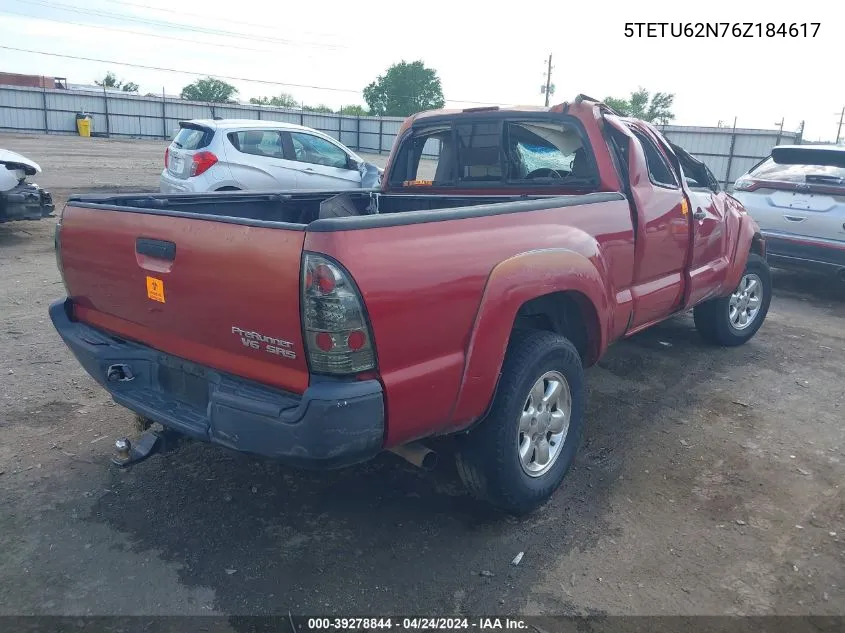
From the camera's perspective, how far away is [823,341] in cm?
624

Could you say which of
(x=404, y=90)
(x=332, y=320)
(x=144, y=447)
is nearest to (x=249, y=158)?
(x=144, y=447)

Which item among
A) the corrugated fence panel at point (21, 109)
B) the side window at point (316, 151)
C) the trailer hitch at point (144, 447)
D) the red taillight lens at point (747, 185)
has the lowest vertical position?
the trailer hitch at point (144, 447)

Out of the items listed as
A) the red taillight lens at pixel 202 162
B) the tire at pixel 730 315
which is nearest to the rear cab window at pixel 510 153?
the tire at pixel 730 315

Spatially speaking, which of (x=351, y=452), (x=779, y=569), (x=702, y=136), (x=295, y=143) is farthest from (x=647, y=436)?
(x=702, y=136)

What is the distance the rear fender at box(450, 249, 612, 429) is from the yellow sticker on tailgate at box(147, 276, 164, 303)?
1.26 meters

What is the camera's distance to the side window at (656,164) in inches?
177

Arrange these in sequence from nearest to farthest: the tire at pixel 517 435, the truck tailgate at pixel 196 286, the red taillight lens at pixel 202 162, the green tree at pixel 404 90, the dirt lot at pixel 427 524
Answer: the truck tailgate at pixel 196 286 → the dirt lot at pixel 427 524 → the tire at pixel 517 435 → the red taillight lens at pixel 202 162 → the green tree at pixel 404 90

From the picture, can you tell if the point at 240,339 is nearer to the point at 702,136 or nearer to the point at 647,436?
the point at 647,436

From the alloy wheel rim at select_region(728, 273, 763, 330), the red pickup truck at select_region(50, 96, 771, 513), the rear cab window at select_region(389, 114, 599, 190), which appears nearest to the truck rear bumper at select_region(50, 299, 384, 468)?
the red pickup truck at select_region(50, 96, 771, 513)

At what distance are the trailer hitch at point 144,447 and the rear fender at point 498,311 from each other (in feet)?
4.31

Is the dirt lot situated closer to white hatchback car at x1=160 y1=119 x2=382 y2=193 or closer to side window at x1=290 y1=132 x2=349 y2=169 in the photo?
white hatchback car at x1=160 y1=119 x2=382 y2=193

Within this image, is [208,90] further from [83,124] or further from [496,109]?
A: [496,109]

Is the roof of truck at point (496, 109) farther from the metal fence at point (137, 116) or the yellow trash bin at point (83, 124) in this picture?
the yellow trash bin at point (83, 124)

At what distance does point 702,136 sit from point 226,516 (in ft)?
80.1
